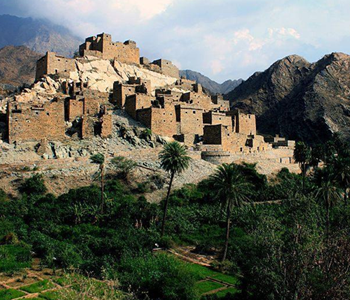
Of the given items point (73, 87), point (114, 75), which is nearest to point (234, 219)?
point (73, 87)

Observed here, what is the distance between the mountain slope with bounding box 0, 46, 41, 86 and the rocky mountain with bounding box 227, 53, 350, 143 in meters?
68.8

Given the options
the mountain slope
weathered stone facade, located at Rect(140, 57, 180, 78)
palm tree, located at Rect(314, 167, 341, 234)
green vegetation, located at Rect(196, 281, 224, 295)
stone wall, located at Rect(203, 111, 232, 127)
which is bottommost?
green vegetation, located at Rect(196, 281, 224, 295)

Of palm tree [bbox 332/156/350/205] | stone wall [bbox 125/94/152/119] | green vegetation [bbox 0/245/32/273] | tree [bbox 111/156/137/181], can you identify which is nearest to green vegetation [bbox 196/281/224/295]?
green vegetation [bbox 0/245/32/273]

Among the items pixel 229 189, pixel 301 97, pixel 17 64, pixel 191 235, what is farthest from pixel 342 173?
pixel 17 64

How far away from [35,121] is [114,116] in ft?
40.7

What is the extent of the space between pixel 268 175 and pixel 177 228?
21.6m

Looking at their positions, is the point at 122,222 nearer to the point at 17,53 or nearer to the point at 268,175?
the point at 268,175

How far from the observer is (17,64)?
147 m

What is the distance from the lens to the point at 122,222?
42.8 m

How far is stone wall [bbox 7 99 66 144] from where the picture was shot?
49.7m

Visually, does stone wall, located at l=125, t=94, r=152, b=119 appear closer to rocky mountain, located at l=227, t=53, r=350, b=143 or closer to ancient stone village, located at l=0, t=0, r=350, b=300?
ancient stone village, located at l=0, t=0, r=350, b=300

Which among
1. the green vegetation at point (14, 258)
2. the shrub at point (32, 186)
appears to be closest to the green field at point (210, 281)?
the green vegetation at point (14, 258)

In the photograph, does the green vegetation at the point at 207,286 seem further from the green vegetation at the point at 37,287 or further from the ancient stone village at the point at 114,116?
the ancient stone village at the point at 114,116

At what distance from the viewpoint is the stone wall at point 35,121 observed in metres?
49.7
